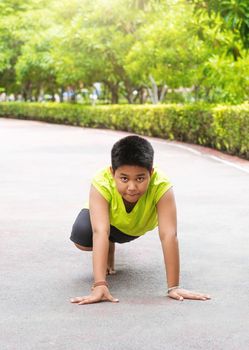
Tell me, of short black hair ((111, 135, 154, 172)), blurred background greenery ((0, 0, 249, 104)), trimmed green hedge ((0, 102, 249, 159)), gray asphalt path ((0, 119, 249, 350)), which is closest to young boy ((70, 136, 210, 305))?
short black hair ((111, 135, 154, 172))

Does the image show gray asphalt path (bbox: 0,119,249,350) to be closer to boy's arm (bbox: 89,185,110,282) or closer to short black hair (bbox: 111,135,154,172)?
boy's arm (bbox: 89,185,110,282)

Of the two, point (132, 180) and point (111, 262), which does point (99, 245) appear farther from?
point (111, 262)

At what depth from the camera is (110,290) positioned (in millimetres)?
5625

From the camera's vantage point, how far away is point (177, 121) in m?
24.3

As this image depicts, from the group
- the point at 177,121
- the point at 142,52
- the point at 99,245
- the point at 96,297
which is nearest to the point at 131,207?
the point at 99,245

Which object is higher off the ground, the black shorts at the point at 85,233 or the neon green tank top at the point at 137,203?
the neon green tank top at the point at 137,203

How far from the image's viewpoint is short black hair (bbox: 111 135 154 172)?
496 cm

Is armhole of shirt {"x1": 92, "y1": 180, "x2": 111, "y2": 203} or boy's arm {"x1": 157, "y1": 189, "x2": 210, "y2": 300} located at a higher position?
armhole of shirt {"x1": 92, "y1": 180, "x2": 111, "y2": 203}

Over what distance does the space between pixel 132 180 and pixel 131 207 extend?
0.37m

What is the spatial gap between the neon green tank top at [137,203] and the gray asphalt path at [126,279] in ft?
1.67

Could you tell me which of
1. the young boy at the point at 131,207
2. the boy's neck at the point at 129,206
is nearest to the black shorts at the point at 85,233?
the young boy at the point at 131,207

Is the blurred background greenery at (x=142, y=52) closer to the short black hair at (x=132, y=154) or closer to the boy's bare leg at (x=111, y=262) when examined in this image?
the boy's bare leg at (x=111, y=262)

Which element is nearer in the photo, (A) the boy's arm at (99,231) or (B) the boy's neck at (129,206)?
(A) the boy's arm at (99,231)

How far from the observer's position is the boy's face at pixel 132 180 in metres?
4.98
